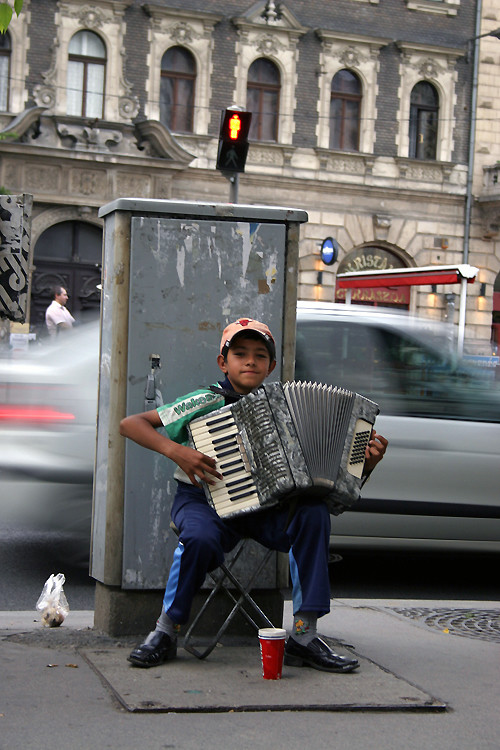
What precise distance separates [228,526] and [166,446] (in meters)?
0.43

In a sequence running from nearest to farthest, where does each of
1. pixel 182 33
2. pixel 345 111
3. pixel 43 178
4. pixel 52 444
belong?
pixel 52 444 < pixel 43 178 < pixel 182 33 < pixel 345 111

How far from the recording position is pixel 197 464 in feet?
14.2

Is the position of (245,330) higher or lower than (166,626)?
higher

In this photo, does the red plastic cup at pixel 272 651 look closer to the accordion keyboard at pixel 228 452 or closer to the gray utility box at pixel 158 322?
the accordion keyboard at pixel 228 452

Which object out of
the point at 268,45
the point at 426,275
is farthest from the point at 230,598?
the point at 268,45

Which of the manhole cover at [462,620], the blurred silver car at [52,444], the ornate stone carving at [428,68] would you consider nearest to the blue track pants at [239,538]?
the manhole cover at [462,620]

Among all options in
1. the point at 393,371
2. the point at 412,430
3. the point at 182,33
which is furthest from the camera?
the point at 182,33

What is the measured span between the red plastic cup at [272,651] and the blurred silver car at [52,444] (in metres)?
2.90

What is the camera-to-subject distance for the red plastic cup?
4316 mm

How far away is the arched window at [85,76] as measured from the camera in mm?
26125

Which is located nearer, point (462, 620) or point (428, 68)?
point (462, 620)

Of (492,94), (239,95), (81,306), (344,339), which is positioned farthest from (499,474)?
(492,94)

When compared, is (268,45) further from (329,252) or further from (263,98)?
(329,252)

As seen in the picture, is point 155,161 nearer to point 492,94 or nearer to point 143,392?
point 492,94
